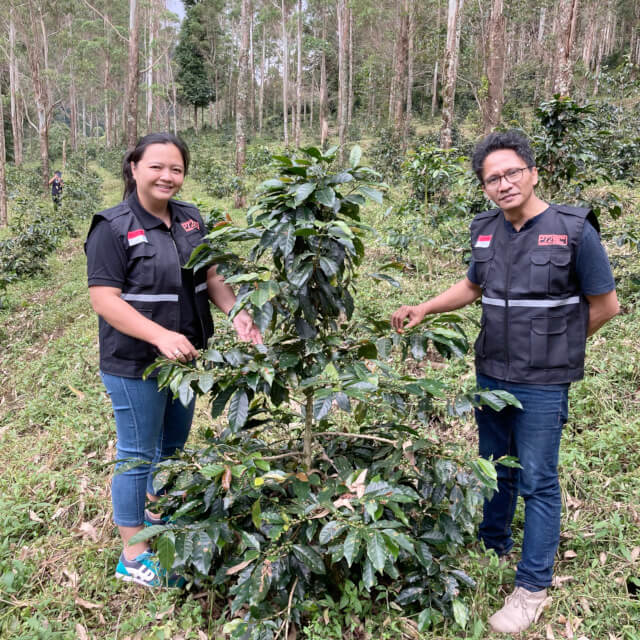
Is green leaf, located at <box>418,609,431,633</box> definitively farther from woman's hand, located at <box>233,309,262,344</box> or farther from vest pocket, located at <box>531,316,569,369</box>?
woman's hand, located at <box>233,309,262,344</box>

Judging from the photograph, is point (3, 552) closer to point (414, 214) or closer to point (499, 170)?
point (499, 170)

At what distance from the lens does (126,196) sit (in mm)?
2381

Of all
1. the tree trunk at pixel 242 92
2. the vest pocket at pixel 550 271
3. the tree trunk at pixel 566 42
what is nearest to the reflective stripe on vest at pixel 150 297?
the vest pocket at pixel 550 271

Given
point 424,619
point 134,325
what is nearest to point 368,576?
point 424,619

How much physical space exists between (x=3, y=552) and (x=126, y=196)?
2.17 meters

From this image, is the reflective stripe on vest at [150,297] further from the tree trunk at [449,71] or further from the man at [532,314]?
the tree trunk at [449,71]

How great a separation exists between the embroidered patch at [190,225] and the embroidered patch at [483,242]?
1.33 m

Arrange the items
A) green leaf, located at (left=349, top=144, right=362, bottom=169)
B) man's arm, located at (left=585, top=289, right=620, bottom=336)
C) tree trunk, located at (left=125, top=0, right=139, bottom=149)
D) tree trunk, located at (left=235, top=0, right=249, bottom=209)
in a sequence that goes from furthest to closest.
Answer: tree trunk, located at (left=125, top=0, right=139, bottom=149)
tree trunk, located at (left=235, top=0, right=249, bottom=209)
man's arm, located at (left=585, top=289, right=620, bottom=336)
green leaf, located at (left=349, top=144, right=362, bottom=169)

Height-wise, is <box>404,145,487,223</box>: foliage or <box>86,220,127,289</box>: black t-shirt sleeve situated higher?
<box>404,145,487,223</box>: foliage

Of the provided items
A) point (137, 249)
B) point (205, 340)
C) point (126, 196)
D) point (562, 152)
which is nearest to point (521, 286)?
point (205, 340)

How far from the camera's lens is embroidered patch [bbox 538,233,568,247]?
2.01m

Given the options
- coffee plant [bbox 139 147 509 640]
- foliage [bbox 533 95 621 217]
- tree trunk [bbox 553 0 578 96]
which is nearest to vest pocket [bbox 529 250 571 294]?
coffee plant [bbox 139 147 509 640]

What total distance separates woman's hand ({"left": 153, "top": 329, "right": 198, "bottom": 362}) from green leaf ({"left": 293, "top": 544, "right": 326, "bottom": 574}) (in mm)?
865

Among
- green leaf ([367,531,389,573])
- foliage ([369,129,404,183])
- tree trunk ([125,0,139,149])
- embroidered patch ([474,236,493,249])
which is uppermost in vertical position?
tree trunk ([125,0,139,149])
